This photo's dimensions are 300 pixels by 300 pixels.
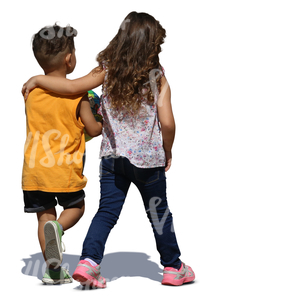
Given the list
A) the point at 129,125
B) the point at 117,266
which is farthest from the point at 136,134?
the point at 117,266

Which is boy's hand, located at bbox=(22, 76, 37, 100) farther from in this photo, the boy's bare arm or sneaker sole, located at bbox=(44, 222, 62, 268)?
sneaker sole, located at bbox=(44, 222, 62, 268)

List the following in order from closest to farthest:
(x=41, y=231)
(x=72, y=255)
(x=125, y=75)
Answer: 1. (x=125, y=75)
2. (x=41, y=231)
3. (x=72, y=255)

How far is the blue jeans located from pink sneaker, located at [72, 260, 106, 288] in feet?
0.23

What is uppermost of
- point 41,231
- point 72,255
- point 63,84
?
point 63,84

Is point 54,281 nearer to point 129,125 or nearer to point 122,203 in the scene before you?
point 122,203

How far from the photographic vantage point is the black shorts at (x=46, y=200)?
4.89 m

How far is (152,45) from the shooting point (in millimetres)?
4672

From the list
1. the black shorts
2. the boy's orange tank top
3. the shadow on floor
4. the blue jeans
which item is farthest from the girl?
the shadow on floor

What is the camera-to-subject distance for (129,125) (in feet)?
15.5

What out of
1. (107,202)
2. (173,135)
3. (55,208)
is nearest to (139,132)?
(173,135)

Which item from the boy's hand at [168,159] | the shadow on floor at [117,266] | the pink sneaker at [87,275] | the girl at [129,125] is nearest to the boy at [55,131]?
the girl at [129,125]

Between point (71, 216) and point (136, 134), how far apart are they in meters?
0.85

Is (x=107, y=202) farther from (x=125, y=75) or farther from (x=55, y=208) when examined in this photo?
(x=125, y=75)

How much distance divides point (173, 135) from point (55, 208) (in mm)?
1148
